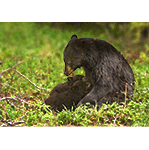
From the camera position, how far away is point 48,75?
6527mm

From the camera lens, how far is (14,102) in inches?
196

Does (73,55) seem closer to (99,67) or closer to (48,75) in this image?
(99,67)

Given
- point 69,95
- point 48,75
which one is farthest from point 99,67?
point 48,75

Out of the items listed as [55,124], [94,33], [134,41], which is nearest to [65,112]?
[55,124]

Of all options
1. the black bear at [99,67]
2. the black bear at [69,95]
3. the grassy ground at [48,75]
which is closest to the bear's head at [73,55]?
the black bear at [99,67]

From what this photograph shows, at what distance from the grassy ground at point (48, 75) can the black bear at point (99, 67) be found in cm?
26

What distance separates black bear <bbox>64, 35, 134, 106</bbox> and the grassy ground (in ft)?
0.85

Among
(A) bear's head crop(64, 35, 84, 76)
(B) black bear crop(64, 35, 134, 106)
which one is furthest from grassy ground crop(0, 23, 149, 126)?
(A) bear's head crop(64, 35, 84, 76)

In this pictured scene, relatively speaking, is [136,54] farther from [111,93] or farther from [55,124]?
[55,124]

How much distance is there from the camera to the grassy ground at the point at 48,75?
4043 millimetres

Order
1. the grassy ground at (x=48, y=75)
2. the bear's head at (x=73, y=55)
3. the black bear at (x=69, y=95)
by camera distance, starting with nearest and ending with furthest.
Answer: the grassy ground at (x=48, y=75) < the bear's head at (x=73, y=55) < the black bear at (x=69, y=95)

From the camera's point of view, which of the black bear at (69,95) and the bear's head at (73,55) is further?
the black bear at (69,95)

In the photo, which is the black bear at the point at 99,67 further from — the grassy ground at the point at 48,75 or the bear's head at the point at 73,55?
the grassy ground at the point at 48,75

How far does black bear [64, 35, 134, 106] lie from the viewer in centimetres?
441
